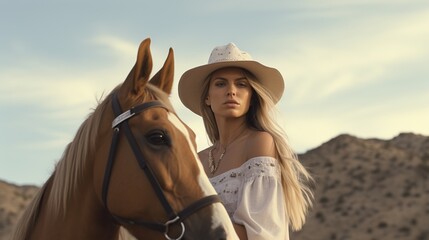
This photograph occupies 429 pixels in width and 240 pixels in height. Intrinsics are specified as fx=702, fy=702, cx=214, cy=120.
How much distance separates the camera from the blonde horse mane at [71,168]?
380 centimetres

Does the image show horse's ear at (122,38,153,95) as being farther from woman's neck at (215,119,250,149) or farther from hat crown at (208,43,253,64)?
woman's neck at (215,119,250,149)

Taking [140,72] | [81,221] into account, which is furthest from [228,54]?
[81,221]

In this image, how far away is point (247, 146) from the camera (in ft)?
14.6

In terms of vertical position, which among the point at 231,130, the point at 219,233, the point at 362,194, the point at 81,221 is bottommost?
the point at 362,194

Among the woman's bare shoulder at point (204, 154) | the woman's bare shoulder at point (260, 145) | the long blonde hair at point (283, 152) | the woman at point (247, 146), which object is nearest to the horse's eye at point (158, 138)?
the woman at point (247, 146)

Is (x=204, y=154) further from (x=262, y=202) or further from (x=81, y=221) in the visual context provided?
(x=81, y=221)

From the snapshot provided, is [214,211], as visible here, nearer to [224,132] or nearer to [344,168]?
[224,132]

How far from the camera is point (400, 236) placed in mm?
31469

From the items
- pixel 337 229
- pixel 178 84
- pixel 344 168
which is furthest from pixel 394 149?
pixel 178 84

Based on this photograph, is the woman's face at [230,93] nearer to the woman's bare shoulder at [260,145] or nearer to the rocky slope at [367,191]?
the woman's bare shoulder at [260,145]

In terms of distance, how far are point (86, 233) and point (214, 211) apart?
2.43ft

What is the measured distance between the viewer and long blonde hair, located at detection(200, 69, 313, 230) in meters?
4.41

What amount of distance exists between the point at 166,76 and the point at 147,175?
78 cm


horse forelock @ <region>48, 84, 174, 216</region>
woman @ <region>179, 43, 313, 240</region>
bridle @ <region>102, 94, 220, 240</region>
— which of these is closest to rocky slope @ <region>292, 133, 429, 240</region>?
woman @ <region>179, 43, 313, 240</region>
